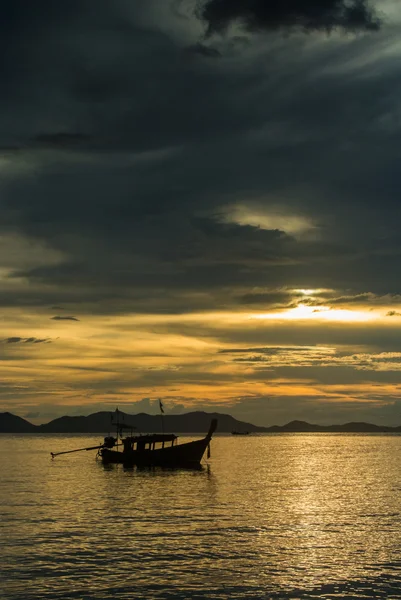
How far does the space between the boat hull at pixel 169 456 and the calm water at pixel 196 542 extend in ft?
68.2

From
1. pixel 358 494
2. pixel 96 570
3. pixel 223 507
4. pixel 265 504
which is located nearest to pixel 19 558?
pixel 96 570

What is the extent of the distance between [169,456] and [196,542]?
6285 cm

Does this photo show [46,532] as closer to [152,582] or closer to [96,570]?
[96,570]

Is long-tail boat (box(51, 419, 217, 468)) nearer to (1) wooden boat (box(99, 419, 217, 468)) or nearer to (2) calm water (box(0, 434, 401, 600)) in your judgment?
(1) wooden boat (box(99, 419, 217, 468))

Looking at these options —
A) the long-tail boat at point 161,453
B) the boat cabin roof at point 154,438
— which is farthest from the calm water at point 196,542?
the long-tail boat at point 161,453

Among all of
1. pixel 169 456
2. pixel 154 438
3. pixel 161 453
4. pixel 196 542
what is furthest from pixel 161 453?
pixel 196 542

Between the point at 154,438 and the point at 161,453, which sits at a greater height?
the point at 154,438

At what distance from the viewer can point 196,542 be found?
45.1m

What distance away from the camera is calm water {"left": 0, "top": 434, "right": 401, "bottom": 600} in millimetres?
33938

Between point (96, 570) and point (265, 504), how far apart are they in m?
33.7

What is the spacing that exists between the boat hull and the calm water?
2078cm

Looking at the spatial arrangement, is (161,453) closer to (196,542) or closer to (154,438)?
(154,438)

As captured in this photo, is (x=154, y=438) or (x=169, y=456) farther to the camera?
(x=169, y=456)

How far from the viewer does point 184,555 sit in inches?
1609
